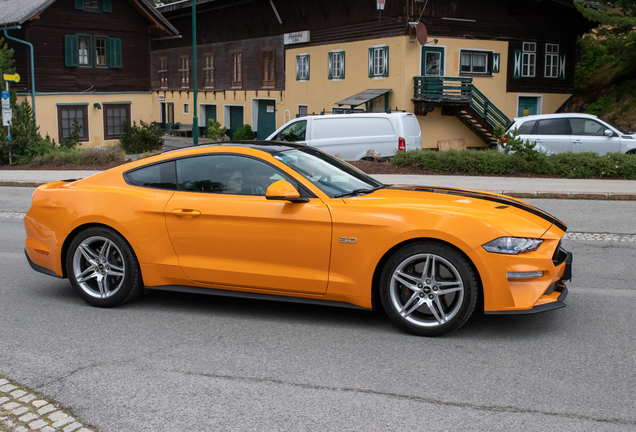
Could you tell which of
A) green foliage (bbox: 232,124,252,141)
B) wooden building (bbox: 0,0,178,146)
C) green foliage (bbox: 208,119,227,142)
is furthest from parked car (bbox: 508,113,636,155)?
wooden building (bbox: 0,0,178,146)

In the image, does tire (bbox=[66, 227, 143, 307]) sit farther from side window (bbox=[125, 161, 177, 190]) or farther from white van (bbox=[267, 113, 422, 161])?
white van (bbox=[267, 113, 422, 161])

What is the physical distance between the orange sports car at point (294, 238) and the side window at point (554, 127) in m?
15.1

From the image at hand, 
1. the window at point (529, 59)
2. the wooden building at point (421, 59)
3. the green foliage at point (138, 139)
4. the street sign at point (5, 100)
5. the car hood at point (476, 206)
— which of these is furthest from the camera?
the window at point (529, 59)

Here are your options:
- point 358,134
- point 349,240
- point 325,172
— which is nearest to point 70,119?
point 358,134

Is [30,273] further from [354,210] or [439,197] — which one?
[439,197]

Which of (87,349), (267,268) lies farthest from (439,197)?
(87,349)

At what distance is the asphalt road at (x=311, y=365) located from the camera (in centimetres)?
382

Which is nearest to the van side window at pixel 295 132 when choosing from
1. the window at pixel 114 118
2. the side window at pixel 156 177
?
the side window at pixel 156 177

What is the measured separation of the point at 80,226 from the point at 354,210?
2545 millimetres

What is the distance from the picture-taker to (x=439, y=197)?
5.59m

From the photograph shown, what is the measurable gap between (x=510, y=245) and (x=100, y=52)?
32.4m

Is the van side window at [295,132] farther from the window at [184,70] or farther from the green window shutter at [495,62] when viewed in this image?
the window at [184,70]

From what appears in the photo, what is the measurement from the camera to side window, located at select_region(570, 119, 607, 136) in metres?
19.9

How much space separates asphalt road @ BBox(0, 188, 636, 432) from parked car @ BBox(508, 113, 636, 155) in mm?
14113
